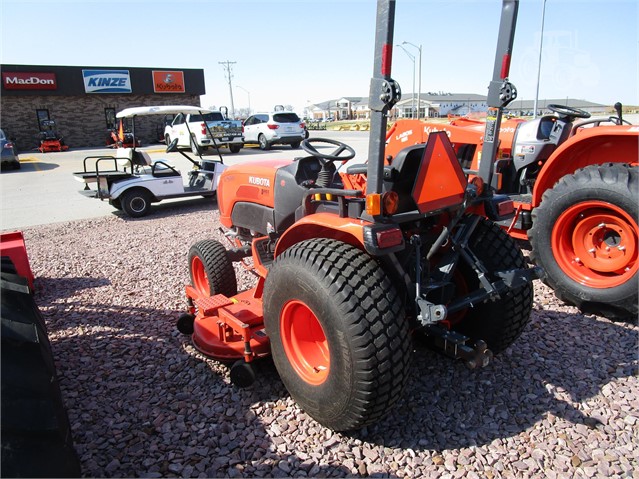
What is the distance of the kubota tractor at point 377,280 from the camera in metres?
2.04

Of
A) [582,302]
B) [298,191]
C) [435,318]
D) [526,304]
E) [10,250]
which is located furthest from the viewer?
[10,250]

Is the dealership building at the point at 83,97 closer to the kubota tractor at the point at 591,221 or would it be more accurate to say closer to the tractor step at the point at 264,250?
the tractor step at the point at 264,250

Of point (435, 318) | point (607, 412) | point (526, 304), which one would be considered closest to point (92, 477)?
point (435, 318)

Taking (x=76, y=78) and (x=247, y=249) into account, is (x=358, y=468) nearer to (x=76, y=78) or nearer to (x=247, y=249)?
(x=247, y=249)

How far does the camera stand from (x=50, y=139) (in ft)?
74.2

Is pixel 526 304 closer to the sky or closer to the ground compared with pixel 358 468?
closer to the sky

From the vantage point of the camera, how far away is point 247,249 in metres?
3.77

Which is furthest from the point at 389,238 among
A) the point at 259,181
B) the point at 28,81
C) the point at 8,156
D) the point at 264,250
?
the point at 28,81

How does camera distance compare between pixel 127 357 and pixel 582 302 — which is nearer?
pixel 127 357

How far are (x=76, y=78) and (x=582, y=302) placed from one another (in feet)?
85.7

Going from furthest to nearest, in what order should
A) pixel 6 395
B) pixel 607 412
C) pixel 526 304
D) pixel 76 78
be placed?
pixel 76 78
pixel 526 304
pixel 607 412
pixel 6 395

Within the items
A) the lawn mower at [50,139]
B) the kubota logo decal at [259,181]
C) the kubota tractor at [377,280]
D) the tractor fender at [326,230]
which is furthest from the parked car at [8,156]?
the tractor fender at [326,230]

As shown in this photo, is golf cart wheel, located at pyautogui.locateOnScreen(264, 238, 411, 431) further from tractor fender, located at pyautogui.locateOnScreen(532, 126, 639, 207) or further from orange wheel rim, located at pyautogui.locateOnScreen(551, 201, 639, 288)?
tractor fender, located at pyautogui.locateOnScreen(532, 126, 639, 207)

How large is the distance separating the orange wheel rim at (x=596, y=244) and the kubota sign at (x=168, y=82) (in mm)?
25418
